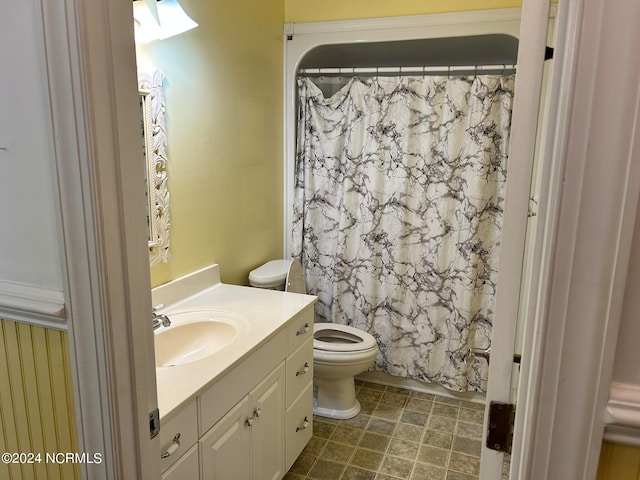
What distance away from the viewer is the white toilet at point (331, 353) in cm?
249

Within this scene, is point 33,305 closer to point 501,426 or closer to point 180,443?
point 180,443

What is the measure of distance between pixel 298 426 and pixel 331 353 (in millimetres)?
465

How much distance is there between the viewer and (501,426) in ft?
2.63

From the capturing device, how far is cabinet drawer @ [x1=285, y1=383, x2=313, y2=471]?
6.63ft

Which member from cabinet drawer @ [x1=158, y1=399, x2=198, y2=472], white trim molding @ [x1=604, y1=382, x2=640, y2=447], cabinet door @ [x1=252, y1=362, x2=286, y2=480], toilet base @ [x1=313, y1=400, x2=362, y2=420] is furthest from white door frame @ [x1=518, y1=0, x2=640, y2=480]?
toilet base @ [x1=313, y1=400, x2=362, y2=420]

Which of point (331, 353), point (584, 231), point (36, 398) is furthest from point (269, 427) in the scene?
point (584, 231)

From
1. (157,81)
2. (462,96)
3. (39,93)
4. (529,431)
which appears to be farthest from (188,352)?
(462,96)

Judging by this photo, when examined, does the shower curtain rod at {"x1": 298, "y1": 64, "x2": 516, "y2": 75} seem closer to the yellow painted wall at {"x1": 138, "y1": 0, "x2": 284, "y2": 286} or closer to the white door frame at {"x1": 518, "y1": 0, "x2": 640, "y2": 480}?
the yellow painted wall at {"x1": 138, "y1": 0, "x2": 284, "y2": 286}

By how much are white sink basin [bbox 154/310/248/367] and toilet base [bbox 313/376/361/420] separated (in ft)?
3.22

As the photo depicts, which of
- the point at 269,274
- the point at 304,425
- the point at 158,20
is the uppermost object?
the point at 158,20

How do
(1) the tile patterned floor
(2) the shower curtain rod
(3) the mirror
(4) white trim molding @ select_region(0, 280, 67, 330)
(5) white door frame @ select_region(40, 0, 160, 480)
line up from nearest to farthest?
1. (5) white door frame @ select_region(40, 0, 160, 480)
2. (4) white trim molding @ select_region(0, 280, 67, 330)
3. (3) the mirror
4. (1) the tile patterned floor
5. (2) the shower curtain rod

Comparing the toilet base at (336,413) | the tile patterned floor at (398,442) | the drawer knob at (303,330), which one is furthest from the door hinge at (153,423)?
the toilet base at (336,413)

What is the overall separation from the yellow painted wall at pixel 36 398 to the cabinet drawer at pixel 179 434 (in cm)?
27

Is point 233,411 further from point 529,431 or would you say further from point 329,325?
point 329,325
